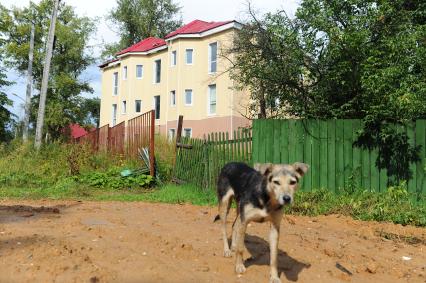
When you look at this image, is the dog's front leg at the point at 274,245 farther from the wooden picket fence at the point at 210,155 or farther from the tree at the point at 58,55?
the tree at the point at 58,55

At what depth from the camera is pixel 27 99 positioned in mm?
36906

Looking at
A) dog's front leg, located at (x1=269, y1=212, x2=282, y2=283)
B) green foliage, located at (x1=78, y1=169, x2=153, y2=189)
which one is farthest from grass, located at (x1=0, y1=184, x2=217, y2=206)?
dog's front leg, located at (x1=269, y1=212, x2=282, y2=283)

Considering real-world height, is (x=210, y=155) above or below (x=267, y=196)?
above

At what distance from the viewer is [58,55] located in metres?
42.8

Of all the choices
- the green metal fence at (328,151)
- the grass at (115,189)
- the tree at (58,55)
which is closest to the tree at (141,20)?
the tree at (58,55)

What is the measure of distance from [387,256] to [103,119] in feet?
129

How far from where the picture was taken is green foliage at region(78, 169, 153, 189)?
13.4 m

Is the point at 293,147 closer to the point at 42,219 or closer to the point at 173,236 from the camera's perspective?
the point at 173,236

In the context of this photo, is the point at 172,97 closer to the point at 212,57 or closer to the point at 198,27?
the point at 212,57

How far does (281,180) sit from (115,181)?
10249 millimetres

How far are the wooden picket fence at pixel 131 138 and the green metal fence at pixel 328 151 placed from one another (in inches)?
194

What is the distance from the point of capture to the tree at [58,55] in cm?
4047

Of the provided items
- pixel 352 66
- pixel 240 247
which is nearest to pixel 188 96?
pixel 352 66

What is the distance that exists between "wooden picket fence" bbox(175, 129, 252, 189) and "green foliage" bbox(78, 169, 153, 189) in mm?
1156
